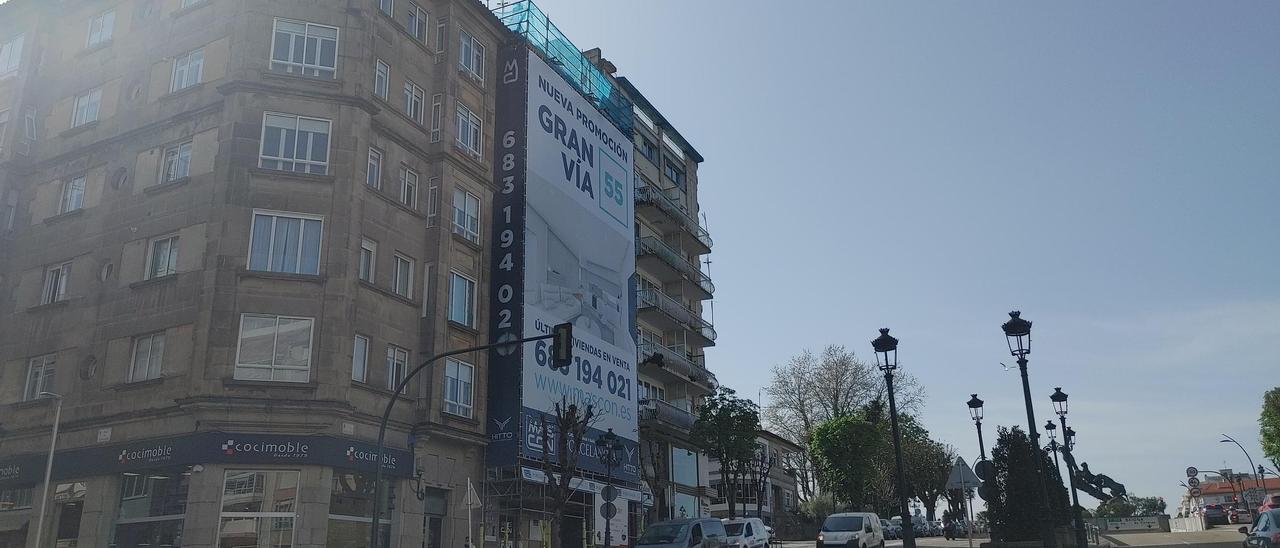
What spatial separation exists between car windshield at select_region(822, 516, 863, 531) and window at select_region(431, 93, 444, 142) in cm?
1936

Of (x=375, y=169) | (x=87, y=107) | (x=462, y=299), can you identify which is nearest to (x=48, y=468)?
(x=375, y=169)

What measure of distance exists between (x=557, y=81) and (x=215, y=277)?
18.1 meters

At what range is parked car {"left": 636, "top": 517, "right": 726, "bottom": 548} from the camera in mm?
25409

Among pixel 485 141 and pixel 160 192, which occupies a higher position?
pixel 485 141

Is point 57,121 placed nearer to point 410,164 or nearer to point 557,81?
point 410,164

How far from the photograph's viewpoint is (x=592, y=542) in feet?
118

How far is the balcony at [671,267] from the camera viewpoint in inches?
1954

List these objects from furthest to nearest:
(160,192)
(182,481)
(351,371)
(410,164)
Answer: (410,164) → (160,192) → (351,371) → (182,481)

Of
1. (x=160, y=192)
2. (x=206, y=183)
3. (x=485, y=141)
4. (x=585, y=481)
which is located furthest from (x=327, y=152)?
(x=585, y=481)

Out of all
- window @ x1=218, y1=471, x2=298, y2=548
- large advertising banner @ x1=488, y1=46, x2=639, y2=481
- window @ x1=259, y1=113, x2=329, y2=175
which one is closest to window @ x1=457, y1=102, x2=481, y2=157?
large advertising banner @ x1=488, y1=46, x2=639, y2=481

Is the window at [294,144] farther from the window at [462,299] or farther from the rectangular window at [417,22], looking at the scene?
the rectangular window at [417,22]

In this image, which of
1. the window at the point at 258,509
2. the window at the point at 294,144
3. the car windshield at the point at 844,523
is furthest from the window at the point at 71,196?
the car windshield at the point at 844,523

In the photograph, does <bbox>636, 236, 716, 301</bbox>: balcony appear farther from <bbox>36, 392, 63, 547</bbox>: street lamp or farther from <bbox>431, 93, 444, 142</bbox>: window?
<bbox>36, 392, 63, 547</bbox>: street lamp

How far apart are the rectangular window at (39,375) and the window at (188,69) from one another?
9219 mm
